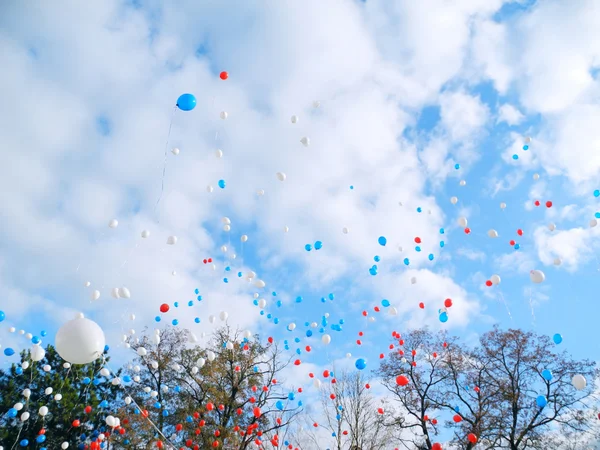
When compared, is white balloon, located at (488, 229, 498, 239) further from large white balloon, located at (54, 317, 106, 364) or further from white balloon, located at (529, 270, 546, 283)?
large white balloon, located at (54, 317, 106, 364)

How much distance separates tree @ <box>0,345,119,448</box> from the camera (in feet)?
40.5

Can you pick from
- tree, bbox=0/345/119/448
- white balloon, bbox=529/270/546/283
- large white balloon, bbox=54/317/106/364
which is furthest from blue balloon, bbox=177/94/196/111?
tree, bbox=0/345/119/448

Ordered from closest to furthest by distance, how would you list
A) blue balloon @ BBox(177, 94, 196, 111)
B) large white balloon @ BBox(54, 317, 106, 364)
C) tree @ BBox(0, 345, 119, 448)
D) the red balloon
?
large white balloon @ BBox(54, 317, 106, 364), blue balloon @ BBox(177, 94, 196, 111), the red balloon, tree @ BBox(0, 345, 119, 448)

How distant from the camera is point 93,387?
1496 centimetres

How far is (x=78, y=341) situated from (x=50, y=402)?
1010 cm

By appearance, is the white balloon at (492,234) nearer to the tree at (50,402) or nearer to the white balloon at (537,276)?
the white balloon at (537,276)

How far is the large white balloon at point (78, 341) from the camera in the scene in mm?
5133

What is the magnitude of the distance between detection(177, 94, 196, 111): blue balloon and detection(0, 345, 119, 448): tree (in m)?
9.54

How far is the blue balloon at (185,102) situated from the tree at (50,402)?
9543 mm

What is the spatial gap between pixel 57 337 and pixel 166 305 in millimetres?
2716

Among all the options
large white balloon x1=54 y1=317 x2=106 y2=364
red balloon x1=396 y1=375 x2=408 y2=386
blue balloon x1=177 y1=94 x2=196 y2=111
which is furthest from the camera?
red balloon x1=396 y1=375 x2=408 y2=386

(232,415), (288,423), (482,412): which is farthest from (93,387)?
(482,412)

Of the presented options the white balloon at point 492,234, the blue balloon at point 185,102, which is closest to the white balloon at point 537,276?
the white balloon at point 492,234

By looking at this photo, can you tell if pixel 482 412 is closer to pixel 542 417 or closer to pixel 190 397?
pixel 542 417
